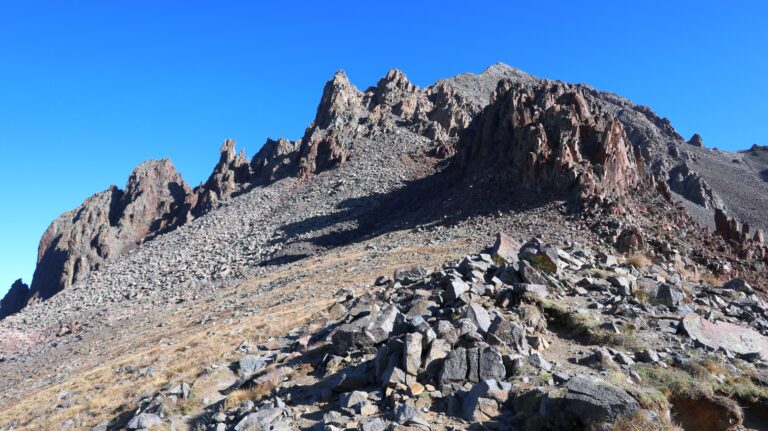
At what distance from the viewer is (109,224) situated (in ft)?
302

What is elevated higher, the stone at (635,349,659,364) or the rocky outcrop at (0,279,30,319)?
the rocky outcrop at (0,279,30,319)

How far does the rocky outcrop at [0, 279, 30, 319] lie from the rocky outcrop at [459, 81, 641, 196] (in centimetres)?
9848

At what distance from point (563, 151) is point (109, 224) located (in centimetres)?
8860

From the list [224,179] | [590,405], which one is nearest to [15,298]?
[224,179]

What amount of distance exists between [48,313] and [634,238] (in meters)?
56.2

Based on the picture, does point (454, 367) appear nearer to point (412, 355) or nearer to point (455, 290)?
point (412, 355)

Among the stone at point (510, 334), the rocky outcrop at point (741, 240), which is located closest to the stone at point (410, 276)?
the stone at point (510, 334)

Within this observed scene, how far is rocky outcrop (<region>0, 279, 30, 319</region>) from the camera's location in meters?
93.8

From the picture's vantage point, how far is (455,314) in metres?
11.2

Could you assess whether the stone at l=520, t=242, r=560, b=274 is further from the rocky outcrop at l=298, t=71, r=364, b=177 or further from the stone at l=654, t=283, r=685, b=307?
the rocky outcrop at l=298, t=71, r=364, b=177

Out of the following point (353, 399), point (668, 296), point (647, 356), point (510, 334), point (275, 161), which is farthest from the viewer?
point (275, 161)

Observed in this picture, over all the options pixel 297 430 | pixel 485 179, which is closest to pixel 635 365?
pixel 297 430

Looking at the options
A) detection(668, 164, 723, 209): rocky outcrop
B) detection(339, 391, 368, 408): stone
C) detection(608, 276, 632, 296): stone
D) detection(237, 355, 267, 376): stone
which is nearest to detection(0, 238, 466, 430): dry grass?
detection(237, 355, 267, 376): stone

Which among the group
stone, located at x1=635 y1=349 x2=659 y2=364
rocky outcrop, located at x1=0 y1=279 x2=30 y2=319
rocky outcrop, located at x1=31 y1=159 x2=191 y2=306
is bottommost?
stone, located at x1=635 y1=349 x2=659 y2=364
